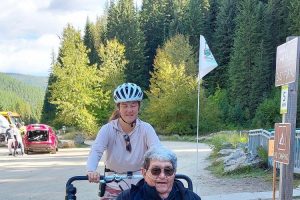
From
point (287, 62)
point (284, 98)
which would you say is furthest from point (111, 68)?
point (287, 62)

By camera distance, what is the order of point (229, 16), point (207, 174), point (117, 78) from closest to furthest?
point (207, 174) < point (117, 78) < point (229, 16)

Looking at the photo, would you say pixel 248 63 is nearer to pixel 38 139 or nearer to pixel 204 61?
pixel 38 139

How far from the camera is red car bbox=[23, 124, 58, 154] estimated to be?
28.2m

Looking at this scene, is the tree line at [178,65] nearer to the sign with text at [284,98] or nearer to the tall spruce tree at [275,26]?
the tall spruce tree at [275,26]

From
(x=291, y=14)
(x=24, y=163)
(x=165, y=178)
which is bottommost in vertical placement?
(x=24, y=163)

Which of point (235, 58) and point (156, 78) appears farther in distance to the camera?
point (235, 58)

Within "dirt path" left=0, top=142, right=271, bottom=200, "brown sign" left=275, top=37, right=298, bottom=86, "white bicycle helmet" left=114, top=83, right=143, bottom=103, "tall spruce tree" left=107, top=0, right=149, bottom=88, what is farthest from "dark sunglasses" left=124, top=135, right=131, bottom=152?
"tall spruce tree" left=107, top=0, right=149, bottom=88

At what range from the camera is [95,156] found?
4773 millimetres

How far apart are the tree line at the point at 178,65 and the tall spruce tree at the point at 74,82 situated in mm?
95

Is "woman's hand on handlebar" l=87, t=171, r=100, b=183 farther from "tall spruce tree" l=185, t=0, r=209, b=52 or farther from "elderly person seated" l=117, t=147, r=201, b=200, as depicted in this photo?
"tall spruce tree" l=185, t=0, r=209, b=52

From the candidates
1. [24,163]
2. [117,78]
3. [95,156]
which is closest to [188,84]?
[117,78]

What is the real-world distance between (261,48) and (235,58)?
3817 millimetres

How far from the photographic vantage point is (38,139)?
2823cm

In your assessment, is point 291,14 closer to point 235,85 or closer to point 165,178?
point 235,85
